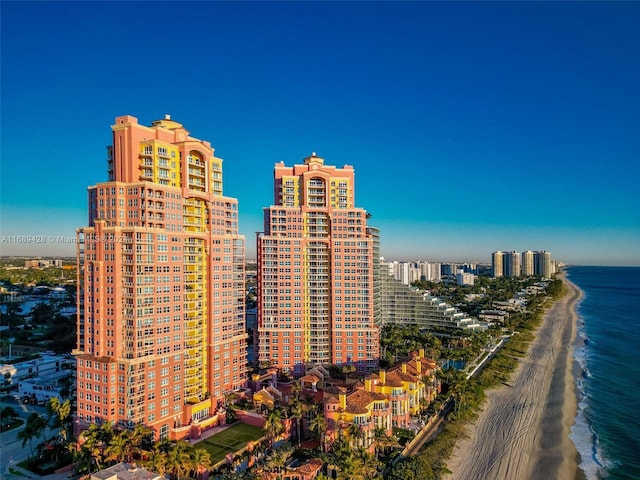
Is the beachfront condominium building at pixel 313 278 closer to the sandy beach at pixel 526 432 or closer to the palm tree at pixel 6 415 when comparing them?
the sandy beach at pixel 526 432

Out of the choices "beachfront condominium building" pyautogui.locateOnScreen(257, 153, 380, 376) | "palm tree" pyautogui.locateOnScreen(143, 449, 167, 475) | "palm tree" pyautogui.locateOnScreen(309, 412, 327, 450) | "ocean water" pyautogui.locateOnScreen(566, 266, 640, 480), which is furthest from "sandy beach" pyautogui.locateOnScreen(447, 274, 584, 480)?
Result: "palm tree" pyautogui.locateOnScreen(143, 449, 167, 475)

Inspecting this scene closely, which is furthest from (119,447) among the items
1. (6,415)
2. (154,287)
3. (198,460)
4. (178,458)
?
(6,415)

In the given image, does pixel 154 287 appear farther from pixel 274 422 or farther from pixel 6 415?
pixel 6 415

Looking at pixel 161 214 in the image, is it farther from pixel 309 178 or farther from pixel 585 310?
pixel 585 310

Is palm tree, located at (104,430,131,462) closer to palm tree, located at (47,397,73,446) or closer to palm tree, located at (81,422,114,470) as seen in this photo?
palm tree, located at (81,422,114,470)

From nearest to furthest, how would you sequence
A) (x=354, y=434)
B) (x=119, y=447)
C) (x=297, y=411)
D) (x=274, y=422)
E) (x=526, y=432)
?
1. (x=119, y=447)
2. (x=354, y=434)
3. (x=274, y=422)
4. (x=297, y=411)
5. (x=526, y=432)

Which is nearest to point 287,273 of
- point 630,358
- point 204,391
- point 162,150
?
point 204,391

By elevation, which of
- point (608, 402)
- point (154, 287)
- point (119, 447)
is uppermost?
point (154, 287)
